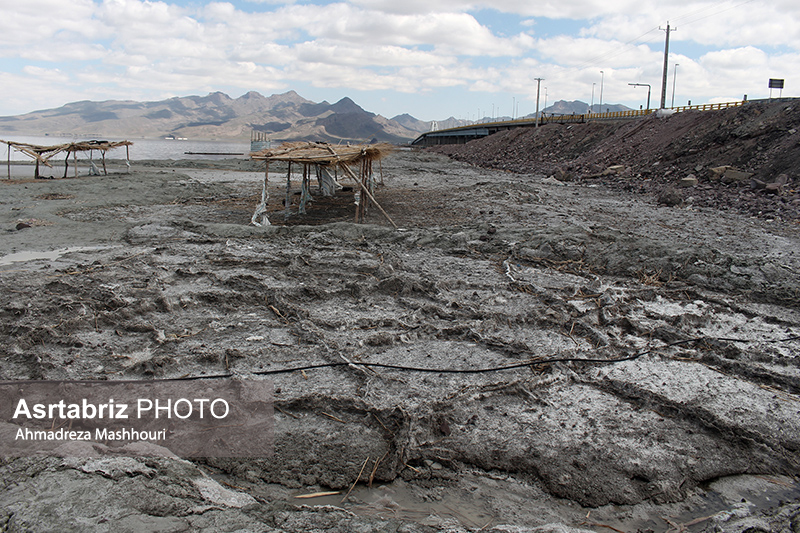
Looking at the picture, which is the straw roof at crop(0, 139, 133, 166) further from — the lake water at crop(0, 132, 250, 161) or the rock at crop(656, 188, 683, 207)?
the rock at crop(656, 188, 683, 207)

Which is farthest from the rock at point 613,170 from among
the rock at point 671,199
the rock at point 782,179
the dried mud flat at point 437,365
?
the dried mud flat at point 437,365

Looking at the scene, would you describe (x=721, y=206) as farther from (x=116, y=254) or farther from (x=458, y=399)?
(x=116, y=254)

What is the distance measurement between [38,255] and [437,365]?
737cm

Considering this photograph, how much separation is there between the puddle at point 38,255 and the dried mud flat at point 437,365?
7 cm

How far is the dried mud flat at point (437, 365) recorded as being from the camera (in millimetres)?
2684

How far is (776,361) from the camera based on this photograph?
4.58 m

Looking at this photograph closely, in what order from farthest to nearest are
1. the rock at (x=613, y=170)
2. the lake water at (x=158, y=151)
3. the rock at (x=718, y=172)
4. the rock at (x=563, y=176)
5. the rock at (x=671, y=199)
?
1. the lake water at (x=158, y=151)
2. the rock at (x=563, y=176)
3. the rock at (x=613, y=170)
4. the rock at (x=718, y=172)
5. the rock at (x=671, y=199)

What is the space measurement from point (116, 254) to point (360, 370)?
5.70m

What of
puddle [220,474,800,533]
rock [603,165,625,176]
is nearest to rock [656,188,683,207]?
rock [603,165,625,176]

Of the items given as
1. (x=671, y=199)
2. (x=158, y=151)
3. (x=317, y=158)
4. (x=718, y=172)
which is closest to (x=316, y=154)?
(x=317, y=158)

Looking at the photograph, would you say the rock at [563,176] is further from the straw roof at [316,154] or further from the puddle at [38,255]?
the puddle at [38,255]

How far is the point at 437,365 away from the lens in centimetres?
446

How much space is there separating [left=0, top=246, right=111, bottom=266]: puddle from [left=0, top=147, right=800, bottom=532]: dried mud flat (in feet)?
0.24

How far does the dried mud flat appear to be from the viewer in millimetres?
2684
